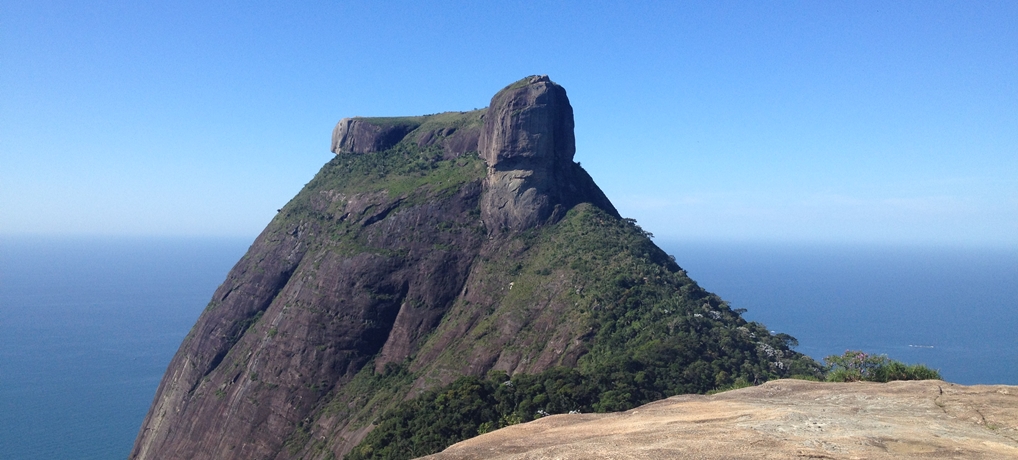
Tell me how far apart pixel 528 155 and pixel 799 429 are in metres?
55.1

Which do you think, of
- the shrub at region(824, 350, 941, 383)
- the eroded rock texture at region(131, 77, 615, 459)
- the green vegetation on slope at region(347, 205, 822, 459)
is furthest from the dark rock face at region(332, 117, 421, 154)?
the shrub at region(824, 350, 941, 383)

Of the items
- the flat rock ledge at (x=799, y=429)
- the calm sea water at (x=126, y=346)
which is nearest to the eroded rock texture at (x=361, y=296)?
the calm sea water at (x=126, y=346)

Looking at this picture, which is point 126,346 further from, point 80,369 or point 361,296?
point 361,296

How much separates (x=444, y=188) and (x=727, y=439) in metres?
61.4

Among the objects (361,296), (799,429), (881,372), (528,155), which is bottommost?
(361,296)

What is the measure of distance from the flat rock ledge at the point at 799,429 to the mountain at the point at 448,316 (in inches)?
715

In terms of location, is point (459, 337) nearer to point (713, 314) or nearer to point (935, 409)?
point (713, 314)

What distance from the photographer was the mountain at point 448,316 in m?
40.5

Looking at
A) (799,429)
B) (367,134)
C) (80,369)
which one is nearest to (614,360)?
(799,429)

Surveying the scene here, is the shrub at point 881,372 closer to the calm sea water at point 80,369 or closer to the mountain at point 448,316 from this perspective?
the mountain at point 448,316

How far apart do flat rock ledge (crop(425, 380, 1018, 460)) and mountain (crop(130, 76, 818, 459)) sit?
1815cm

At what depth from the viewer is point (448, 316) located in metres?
62.6

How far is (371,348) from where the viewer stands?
62.9m

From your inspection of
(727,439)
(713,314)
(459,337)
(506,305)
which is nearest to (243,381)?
(459,337)
